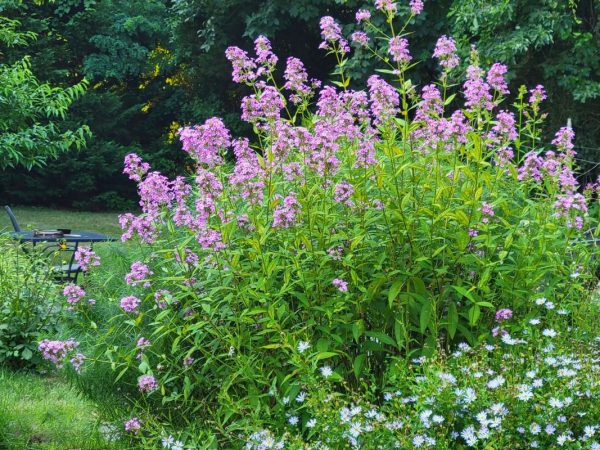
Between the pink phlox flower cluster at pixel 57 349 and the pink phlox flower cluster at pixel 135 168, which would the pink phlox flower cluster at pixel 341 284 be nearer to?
the pink phlox flower cluster at pixel 135 168

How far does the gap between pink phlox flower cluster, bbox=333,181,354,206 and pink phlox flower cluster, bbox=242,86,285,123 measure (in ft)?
1.47

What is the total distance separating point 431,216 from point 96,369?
1.81m

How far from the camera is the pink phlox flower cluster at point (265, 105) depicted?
11.5 ft

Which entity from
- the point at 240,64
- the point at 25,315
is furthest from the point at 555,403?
the point at 25,315

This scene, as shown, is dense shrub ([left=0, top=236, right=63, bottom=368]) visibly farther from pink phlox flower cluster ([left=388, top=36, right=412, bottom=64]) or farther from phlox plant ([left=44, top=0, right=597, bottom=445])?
pink phlox flower cluster ([left=388, top=36, right=412, bottom=64])

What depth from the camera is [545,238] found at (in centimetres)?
352

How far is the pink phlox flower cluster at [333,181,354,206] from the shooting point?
334cm

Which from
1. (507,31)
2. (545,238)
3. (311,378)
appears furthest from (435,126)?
(507,31)

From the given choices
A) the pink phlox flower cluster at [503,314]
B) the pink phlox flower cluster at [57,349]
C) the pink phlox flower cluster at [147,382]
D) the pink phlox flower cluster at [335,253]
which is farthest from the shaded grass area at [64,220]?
the pink phlox flower cluster at [503,314]

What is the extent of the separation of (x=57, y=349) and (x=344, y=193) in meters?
1.44


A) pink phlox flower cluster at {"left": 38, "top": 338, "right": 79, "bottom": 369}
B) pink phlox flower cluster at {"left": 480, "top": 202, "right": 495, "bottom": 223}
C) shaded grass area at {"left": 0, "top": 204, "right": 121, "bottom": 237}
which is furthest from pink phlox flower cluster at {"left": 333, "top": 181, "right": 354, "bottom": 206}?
shaded grass area at {"left": 0, "top": 204, "right": 121, "bottom": 237}

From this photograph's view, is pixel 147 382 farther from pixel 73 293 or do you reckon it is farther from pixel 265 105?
pixel 265 105

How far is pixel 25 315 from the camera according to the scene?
553 centimetres

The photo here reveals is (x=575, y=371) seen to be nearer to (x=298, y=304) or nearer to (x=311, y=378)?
(x=311, y=378)
